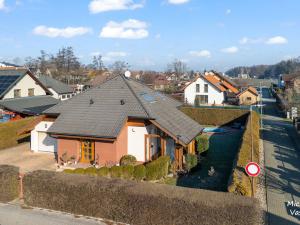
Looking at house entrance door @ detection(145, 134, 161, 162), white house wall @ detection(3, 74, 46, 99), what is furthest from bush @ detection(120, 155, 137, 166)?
white house wall @ detection(3, 74, 46, 99)

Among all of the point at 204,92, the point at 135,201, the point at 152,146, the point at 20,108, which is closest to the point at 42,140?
the point at 152,146

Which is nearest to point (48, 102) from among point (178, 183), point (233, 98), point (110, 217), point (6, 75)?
point (6, 75)

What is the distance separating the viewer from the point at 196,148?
26.9 metres

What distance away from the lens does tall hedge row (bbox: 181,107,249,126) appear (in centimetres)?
4728

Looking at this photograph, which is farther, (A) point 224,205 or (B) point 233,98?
(B) point 233,98

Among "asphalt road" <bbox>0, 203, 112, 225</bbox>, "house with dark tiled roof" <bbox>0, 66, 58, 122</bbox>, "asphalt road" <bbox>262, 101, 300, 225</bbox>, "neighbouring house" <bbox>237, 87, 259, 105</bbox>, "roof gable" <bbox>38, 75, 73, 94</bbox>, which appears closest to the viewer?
"asphalt road" <bbox>0, 203, 112, 225</bbox>

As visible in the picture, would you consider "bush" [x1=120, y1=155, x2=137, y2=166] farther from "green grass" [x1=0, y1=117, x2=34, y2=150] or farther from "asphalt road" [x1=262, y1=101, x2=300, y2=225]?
"green grass" [x1=0, y1=117, x2=34, y2=150]

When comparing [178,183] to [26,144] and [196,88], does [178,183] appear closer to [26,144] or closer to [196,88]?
[26,144]

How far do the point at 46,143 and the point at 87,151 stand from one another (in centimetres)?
592

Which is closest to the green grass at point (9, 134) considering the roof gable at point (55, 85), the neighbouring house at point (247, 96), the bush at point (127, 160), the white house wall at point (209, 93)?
the bush at point (127, 160)

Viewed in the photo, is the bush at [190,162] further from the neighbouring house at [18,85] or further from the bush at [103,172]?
the neighbouring house at [18,85]

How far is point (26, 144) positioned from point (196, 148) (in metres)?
16.1

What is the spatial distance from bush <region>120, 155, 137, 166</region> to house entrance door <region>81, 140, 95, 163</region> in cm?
225

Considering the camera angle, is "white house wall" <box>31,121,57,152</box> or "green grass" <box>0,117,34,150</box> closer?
"white house wall" <box>31,121,57,152</box>
